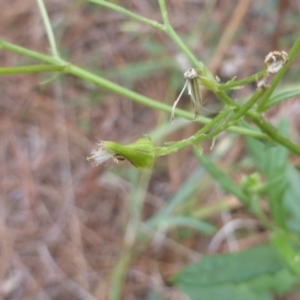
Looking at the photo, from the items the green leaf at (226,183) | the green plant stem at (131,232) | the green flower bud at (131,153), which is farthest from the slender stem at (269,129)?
the green plant stem at (131,232)

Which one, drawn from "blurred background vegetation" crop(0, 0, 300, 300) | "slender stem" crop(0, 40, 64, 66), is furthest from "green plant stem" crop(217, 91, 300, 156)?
"blurred background vegetation" crop(0, 0, 300, 300)

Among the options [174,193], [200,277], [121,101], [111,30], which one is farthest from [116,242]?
[111,30]

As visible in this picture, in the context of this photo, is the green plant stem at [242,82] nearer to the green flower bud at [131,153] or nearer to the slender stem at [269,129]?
the slender stem at [269,129]

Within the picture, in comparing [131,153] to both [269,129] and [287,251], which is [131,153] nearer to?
[269,129]

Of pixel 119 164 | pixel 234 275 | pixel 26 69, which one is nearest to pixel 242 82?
pixel 26 69

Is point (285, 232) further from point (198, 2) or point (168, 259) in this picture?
point (198, 2)
